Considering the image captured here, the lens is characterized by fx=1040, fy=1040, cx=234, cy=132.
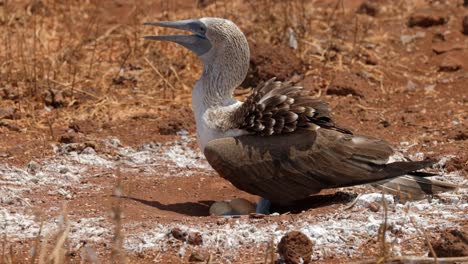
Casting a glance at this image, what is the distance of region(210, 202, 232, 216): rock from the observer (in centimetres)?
759

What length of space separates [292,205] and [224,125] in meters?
0.83

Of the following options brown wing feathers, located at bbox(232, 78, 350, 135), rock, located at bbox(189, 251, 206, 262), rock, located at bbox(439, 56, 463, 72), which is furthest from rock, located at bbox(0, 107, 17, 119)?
rock, located at bbox(439, 56, 463, 72)

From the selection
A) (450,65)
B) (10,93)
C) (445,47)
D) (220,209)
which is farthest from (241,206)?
(445,47)

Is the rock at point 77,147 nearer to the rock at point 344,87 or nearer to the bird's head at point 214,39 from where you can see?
the bird's head at point 214,39

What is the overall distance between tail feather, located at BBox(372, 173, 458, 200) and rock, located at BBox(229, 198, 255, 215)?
0.94 m

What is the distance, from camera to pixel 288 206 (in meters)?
7.98

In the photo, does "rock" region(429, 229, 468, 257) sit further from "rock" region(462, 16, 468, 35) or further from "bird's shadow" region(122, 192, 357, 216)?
"rock" region(462, 16, 468, 35)

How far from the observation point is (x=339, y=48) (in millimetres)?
11594

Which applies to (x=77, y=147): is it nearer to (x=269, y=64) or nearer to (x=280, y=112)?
(x=280, y=112)

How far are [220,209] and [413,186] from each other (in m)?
1.42

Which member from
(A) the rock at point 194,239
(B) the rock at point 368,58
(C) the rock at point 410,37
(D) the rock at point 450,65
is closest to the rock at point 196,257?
(A) the rock at point 194,239

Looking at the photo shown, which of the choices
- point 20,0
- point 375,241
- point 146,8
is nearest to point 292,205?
point 375,241

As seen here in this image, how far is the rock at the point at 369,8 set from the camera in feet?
41.9

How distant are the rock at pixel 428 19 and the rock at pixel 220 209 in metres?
5.42
